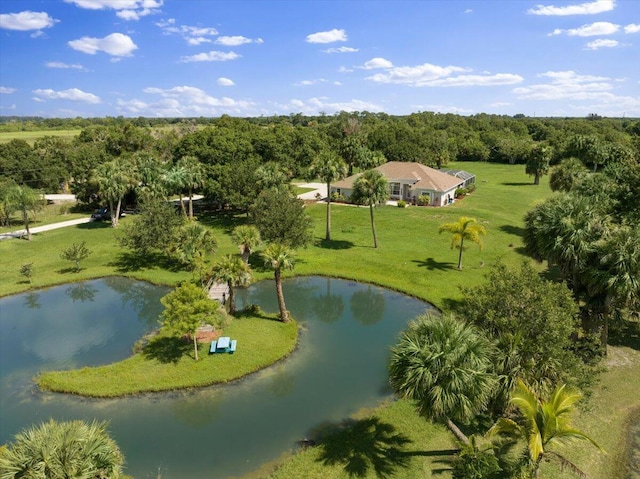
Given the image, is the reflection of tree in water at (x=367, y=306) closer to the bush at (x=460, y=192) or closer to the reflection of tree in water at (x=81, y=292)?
the reflection of tree in water at (x=81, y=292)

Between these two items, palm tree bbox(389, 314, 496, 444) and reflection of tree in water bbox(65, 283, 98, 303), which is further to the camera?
reflection of tree in water bbox(65, 283, 98, 303)

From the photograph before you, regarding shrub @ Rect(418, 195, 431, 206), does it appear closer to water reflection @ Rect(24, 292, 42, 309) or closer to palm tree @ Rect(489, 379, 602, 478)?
water reflection @ Rect(24, 292, 42, 309)

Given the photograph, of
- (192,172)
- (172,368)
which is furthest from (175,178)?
(172,368)

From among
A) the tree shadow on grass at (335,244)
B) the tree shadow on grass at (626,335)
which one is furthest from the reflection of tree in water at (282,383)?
the tree shadow on grass at (335,244)

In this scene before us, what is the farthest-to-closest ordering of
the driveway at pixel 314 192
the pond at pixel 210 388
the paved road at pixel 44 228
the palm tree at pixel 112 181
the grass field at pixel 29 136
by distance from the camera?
the grass field at pixel 29 136, the driveway at pixel 314 192, the palm tree at pixel 112 181, the paved road at pixel 44 228, the pond at pixel 210 388

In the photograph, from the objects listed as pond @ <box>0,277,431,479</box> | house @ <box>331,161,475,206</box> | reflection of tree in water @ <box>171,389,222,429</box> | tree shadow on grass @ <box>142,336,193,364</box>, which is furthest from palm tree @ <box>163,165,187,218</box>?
reflection of tree in water @ <box>171,389,222,429</box>

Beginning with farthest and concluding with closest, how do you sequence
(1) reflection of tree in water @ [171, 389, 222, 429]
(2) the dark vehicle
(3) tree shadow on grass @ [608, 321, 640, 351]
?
(2) the dark vehicle < (3) tree shadow on grass @ [608, 321, 640, 351] < (1) reflection of tree in water @ [171, 389, 222, 429]
